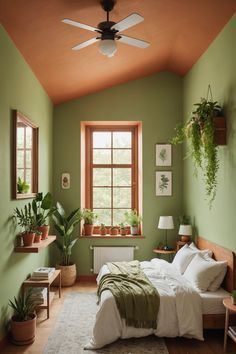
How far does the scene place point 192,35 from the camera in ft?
15.0

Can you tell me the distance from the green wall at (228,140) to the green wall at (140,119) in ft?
2.88

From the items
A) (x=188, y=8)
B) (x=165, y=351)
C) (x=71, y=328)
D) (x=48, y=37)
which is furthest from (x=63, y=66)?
(x=165, y=351)

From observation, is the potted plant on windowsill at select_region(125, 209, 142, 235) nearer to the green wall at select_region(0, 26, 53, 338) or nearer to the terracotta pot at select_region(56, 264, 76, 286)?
the terracotta pot at select_region(56, 264, 76, 286)

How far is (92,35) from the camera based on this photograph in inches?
157

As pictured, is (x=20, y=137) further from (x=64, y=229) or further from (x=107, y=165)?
(x=107, y=165)

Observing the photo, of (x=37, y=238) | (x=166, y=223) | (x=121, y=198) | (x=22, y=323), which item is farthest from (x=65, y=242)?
(x=22, y=323)

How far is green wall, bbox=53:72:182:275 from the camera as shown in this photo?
242 inches

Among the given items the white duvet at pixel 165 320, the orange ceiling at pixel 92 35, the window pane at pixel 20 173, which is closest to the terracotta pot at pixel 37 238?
A: the window pane at pixel 20 173

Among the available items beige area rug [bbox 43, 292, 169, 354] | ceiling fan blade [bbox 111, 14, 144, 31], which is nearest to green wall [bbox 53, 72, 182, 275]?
beige area rug [bbox 43, 292, 169, 354]

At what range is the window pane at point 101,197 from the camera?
21.3 ft

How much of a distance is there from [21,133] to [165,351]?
9.45 feet

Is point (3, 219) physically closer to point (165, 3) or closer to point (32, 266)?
point (32, 266)

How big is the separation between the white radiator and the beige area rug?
1.47 m

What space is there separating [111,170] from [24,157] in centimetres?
244
